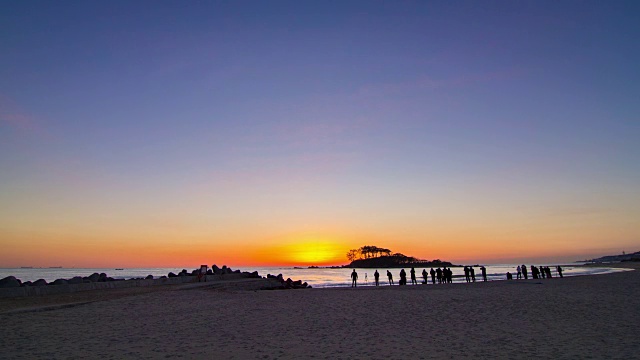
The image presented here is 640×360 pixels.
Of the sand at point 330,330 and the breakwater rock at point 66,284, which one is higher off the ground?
the breakwater rock at point 66,284

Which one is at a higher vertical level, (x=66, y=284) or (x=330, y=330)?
(x=66, y=284)

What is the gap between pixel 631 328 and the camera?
40.0 ft

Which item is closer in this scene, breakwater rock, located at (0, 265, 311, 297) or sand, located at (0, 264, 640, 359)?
sand, located at (0, 264, 640, 359)

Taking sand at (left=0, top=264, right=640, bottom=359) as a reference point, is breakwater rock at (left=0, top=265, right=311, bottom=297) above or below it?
above

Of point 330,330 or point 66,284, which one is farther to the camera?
point 66,284

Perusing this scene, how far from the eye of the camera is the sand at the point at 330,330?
31.8ft

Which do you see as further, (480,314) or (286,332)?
(480,314)

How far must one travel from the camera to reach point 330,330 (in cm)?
1290

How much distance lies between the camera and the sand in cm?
969

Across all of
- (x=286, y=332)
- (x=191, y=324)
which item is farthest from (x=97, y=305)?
(x=286, y=332)

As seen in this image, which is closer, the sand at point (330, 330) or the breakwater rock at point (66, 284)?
the sand at point (330, 330)

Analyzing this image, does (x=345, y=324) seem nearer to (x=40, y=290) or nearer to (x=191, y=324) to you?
(x=191, y=324)

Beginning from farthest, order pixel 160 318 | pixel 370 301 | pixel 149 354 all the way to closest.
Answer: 1. pixel 370 301
2. pixel 160 318
3. pixel 149 354

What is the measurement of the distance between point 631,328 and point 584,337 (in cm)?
240
